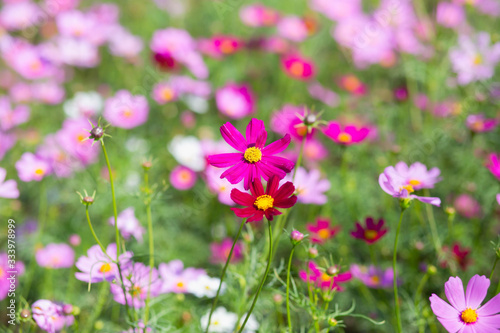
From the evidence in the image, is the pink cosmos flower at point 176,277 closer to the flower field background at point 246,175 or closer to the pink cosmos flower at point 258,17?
the flower field background at point 246,175

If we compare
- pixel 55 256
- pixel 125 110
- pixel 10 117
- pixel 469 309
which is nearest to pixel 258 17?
pixel 125 110

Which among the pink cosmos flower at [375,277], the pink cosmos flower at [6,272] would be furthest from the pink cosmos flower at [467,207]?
the pink cosmos flower at [6,272]

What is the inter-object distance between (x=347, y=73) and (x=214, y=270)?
1.56 m

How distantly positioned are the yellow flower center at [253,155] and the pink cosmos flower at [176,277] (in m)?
0.50

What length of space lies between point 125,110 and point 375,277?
3.81 ft

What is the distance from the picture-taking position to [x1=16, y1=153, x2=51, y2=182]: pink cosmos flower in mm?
1342

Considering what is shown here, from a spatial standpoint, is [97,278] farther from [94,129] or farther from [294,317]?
[294,317]

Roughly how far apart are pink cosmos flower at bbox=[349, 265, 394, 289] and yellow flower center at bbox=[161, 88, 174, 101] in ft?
3.52

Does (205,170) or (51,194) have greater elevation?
(205,170)

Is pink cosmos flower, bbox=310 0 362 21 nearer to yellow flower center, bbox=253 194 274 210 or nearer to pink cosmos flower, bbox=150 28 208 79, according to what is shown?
pink cosmos flower, bbox=150 28 208 79

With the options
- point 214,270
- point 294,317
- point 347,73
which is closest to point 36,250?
point 214,270

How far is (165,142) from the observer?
6.52 ft

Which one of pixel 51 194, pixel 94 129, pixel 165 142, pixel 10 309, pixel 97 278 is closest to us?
pixel 94 129

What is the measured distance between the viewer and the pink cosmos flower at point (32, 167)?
134cm
